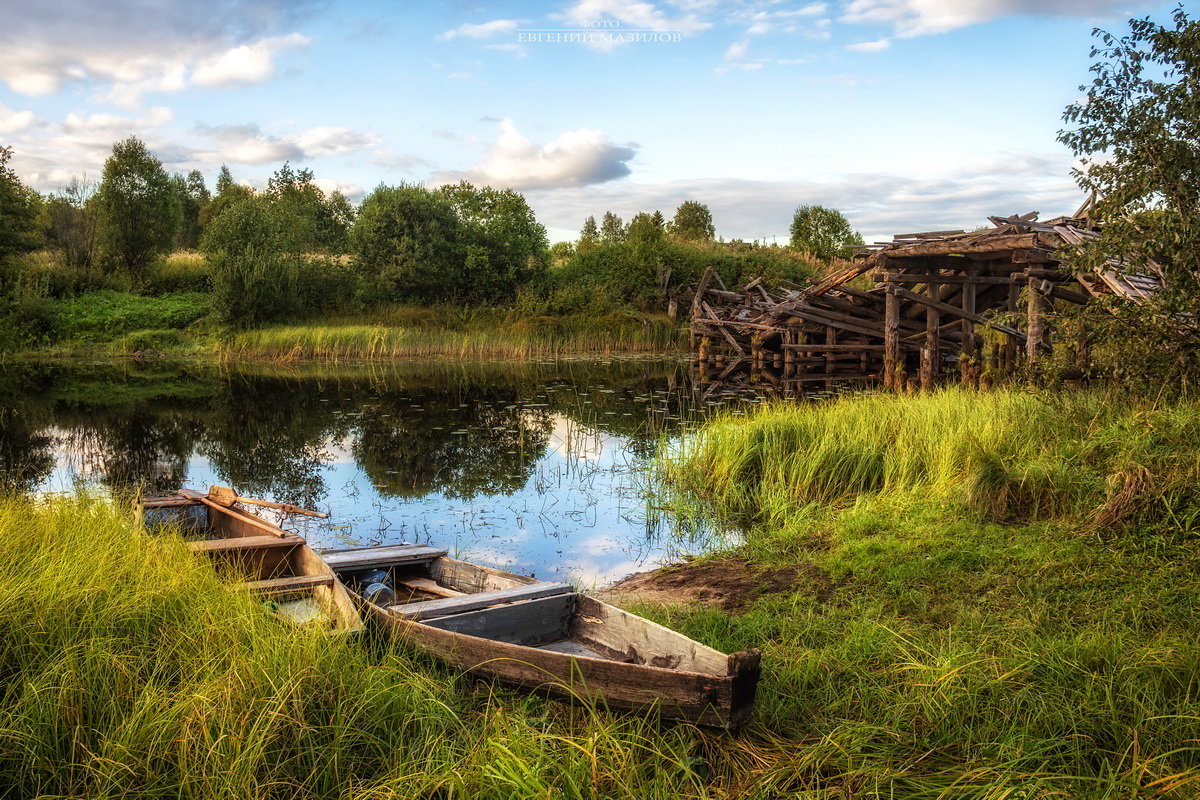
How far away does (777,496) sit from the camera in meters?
9.04

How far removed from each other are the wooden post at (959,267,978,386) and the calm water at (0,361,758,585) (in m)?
4.36

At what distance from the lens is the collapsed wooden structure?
39.6 feet

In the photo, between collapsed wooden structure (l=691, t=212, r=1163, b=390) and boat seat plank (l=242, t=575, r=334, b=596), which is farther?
collapsed wooden structure (l=691, t=212, r=1163, b=390)

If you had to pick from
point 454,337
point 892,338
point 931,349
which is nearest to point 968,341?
point 931,349

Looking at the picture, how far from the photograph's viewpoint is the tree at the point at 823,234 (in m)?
42.9

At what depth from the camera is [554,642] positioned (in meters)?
5.32

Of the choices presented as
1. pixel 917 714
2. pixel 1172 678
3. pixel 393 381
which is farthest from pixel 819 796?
pixel 393 381

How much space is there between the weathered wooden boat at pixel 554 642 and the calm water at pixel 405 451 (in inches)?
63.2

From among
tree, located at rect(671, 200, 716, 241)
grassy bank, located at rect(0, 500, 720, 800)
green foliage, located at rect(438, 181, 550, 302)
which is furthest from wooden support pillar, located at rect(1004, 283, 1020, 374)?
tree, located at rect(671, 200, 716, 241)

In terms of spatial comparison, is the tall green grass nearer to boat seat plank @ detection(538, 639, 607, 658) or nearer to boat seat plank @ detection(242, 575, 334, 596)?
boat seat plank @ detection(242, 575, 334, 596)

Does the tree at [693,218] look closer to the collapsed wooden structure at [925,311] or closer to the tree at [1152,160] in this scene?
the collapsed wooden structure at [925,311]

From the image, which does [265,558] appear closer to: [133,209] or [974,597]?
[974,597]

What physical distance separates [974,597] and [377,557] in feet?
13.7

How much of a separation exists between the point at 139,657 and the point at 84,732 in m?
0.50
